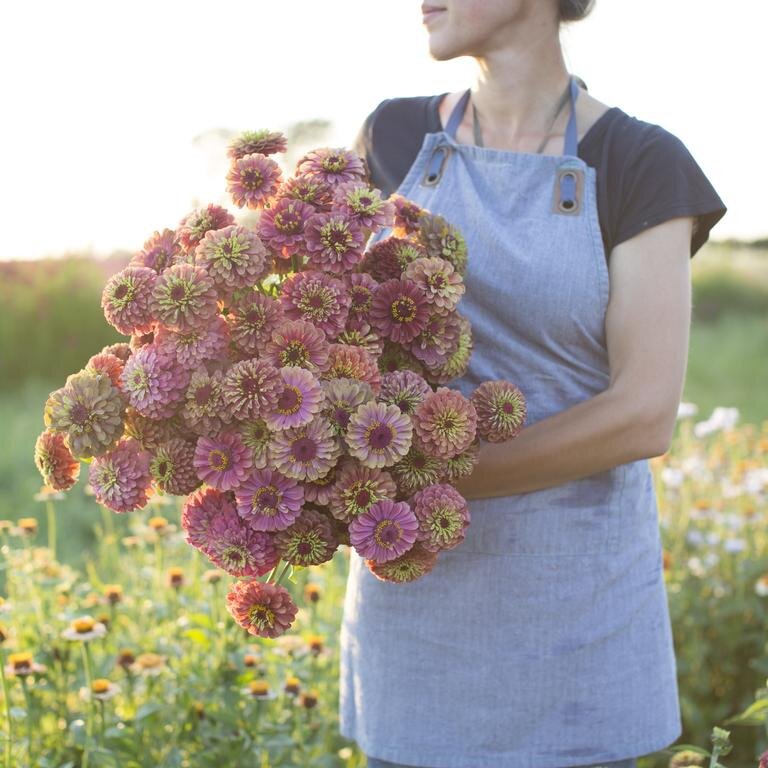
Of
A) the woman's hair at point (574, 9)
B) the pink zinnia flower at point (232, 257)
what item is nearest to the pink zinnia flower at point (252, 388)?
the pink zinnia flower at point (232, 257)

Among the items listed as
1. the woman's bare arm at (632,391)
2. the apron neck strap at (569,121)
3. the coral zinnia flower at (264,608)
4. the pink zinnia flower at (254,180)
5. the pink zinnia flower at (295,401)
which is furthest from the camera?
the apron neck strap at (569,121)

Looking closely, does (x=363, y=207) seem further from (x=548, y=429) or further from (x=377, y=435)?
(x=548, y=429)

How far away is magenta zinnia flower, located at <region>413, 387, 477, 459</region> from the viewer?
1.15m

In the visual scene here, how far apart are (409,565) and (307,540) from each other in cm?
13

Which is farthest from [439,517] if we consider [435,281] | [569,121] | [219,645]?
[219,645]

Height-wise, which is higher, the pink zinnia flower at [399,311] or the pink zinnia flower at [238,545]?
the pink zinnia flower at [399,311]

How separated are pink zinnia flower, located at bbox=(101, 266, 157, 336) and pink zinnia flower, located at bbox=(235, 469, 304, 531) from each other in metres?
0.22

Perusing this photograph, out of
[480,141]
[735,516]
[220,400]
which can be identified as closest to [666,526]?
[735,516]

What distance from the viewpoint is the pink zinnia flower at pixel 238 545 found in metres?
1.13

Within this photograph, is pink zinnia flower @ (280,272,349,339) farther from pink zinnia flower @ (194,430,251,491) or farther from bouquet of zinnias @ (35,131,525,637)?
pink zinnia flower @ (194,430,251,491)

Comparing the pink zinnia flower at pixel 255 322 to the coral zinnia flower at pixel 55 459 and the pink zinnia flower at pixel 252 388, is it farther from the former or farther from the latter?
the coral zinnia flower at pixel 55 459

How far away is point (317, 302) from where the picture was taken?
3.80 ft

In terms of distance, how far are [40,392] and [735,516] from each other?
5.41 metres

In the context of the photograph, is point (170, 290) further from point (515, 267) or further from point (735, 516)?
point (735, 516)
